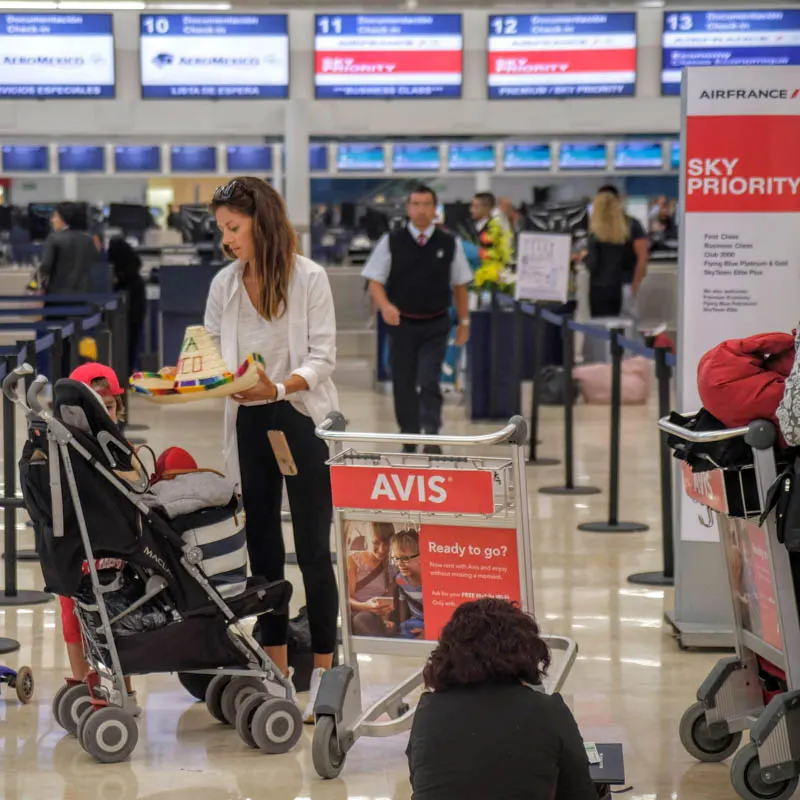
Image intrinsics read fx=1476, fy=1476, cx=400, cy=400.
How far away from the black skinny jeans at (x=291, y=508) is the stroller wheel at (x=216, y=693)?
0.19m

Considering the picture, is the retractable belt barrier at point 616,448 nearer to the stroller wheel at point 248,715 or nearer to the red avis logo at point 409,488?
the red avis logo at point 409,488

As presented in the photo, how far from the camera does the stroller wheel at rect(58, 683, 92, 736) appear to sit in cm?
429

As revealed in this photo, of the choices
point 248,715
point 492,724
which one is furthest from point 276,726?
point 492,724

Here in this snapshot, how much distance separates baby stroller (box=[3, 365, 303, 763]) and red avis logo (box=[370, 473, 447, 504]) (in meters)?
0.62

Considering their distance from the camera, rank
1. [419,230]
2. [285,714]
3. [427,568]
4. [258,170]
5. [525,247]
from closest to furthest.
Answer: [427,568]
[285,714]
[419,230]
[525,247]
[258,170]

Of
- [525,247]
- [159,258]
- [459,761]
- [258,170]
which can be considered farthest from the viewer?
[159,258]

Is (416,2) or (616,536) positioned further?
(416,2)

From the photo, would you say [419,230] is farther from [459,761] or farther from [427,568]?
[459,761]

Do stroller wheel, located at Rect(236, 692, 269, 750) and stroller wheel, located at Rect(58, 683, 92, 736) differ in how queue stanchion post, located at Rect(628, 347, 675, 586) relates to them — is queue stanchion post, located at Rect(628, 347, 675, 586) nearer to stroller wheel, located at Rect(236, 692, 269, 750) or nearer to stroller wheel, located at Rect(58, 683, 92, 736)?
stroller wheel, located at Rect(236, 692, 269, 750)

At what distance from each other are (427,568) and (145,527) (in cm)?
80

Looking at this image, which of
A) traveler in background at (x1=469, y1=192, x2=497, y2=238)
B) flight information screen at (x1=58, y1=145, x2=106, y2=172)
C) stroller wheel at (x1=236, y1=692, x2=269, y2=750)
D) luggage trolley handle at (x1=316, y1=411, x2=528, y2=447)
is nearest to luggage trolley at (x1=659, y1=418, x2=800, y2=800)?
luggage trolley handle at (x1=316, y1=411, x2=528, y2=447)

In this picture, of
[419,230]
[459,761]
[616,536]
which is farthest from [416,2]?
[459,761]

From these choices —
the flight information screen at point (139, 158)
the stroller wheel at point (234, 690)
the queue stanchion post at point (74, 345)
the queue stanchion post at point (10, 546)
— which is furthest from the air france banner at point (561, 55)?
the stroller wheel at point (234, 690)

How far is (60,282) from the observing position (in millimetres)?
11422
